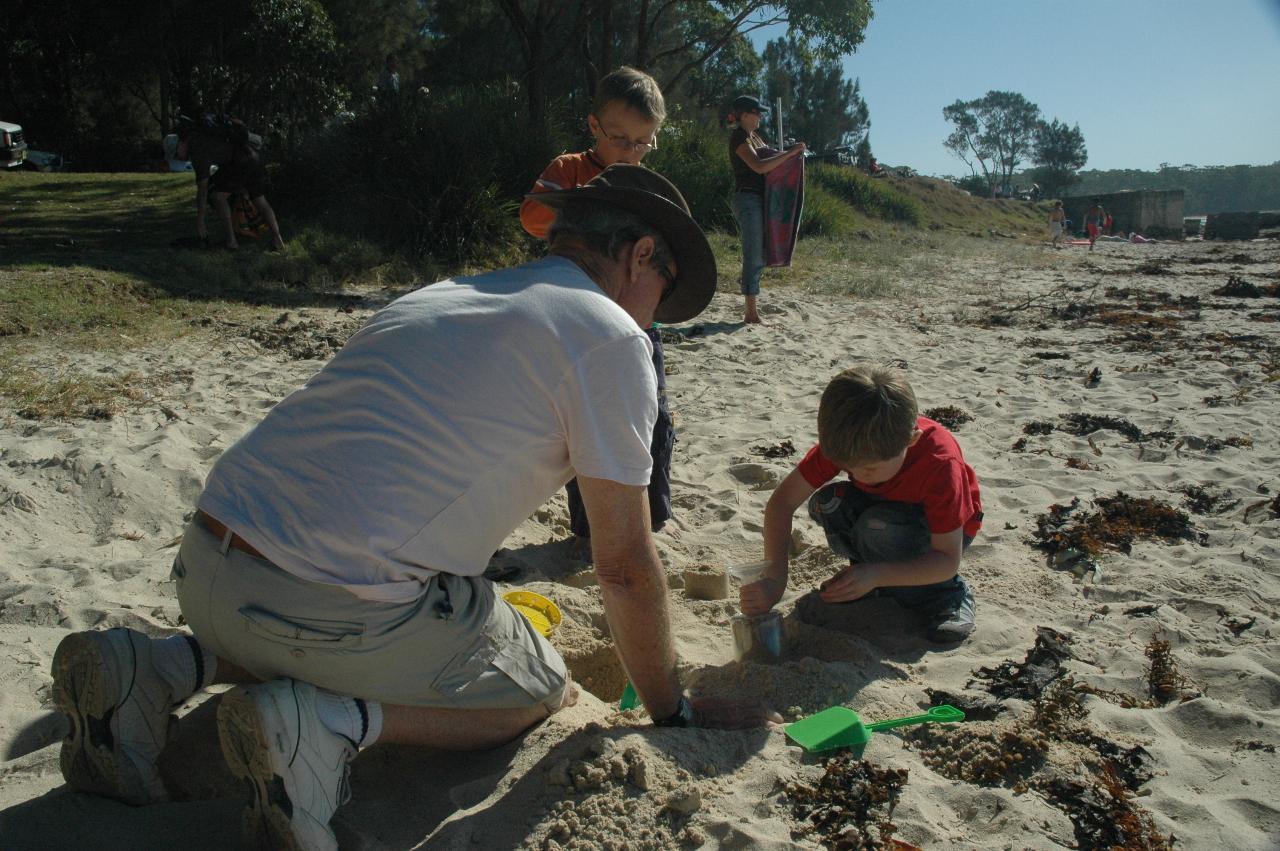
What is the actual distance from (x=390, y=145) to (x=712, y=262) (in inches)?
366

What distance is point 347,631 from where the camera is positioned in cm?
178

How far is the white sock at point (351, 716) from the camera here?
1780 mm

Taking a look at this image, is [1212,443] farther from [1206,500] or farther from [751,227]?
[751,227]

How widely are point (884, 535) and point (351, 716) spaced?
166 centimetres

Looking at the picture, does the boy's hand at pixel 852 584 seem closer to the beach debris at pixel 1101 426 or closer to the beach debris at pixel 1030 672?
the beach debris at pixel 1030 672

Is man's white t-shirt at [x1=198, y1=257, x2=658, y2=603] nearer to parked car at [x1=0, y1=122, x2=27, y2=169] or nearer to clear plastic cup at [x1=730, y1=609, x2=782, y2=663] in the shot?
clear plastic cup at [x1=730, y1=609, x2=782, y2=663]

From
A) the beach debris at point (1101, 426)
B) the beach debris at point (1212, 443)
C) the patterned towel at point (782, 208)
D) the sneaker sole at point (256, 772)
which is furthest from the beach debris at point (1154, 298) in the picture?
the sneaker sole at point (256, 772)

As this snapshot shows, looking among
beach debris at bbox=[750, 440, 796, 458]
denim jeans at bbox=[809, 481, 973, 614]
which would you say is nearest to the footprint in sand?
beach debris at bbox=[750, 440, 796, 458]

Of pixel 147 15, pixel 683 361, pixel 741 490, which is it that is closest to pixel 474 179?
pixel 683 361

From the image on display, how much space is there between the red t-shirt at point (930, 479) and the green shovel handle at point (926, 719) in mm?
529

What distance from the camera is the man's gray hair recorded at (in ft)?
6.39

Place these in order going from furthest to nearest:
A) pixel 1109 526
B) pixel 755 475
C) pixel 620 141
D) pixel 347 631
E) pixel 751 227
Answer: pixel 751 227 → pixel 755 475 → pixel 1109 526 → pixel 620 141 → pixel 347 631

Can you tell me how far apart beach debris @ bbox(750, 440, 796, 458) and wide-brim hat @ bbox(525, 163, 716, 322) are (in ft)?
7.20

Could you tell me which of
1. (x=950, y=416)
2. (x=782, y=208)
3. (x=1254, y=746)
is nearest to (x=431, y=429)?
(x=1254, y=746)
